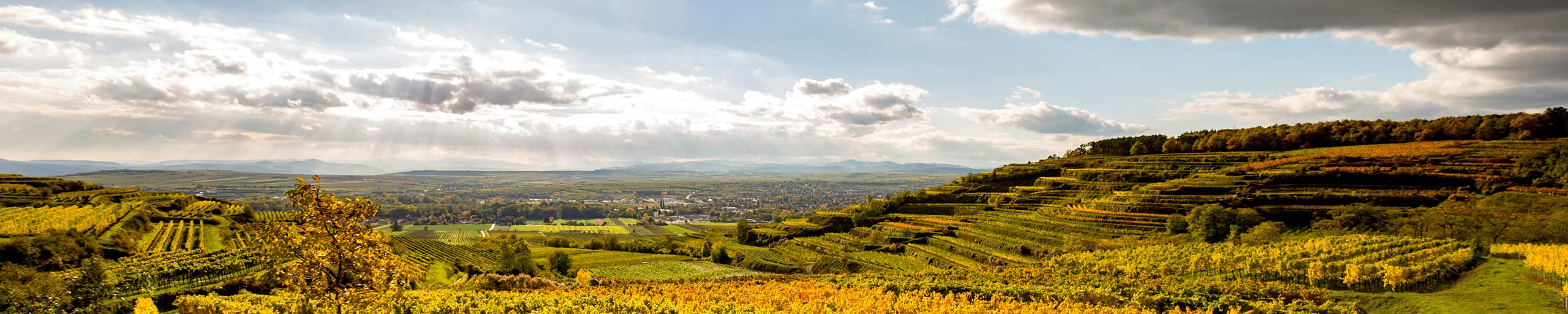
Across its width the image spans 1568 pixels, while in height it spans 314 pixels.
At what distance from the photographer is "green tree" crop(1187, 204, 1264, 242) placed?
167ft

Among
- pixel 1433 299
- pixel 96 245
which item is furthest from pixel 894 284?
pixel 96 245

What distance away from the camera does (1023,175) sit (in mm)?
91000

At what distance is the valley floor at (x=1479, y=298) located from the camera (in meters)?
22.5

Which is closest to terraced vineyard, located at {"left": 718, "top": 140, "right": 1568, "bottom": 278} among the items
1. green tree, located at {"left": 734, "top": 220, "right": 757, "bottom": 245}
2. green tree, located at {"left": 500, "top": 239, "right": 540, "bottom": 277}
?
green tree, located at {"left": 734, "top": 220, "right": 757, "bottom": 245}

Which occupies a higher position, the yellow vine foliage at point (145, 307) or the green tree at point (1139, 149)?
the green tree at point (1139, 149)

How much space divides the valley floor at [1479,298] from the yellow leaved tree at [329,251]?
111 feet

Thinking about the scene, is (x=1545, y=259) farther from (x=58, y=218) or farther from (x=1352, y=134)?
(x=58, y=218)

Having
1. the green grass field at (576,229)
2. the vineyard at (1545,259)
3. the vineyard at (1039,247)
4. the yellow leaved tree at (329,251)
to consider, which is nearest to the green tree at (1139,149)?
the vineyard at (1039,247)

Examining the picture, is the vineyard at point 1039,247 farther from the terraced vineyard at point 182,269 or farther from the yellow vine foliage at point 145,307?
the yellow vine foliage at point 145,307

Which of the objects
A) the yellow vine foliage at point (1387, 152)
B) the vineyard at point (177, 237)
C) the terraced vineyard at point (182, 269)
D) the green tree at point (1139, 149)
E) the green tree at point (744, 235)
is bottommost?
the green tree at point (744, 235)

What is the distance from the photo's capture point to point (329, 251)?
13.6 metres

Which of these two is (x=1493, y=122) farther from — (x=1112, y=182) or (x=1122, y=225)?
(x=1122, y=225)

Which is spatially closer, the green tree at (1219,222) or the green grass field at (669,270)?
the green tree at (1219,222)

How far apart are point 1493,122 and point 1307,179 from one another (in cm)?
3398
